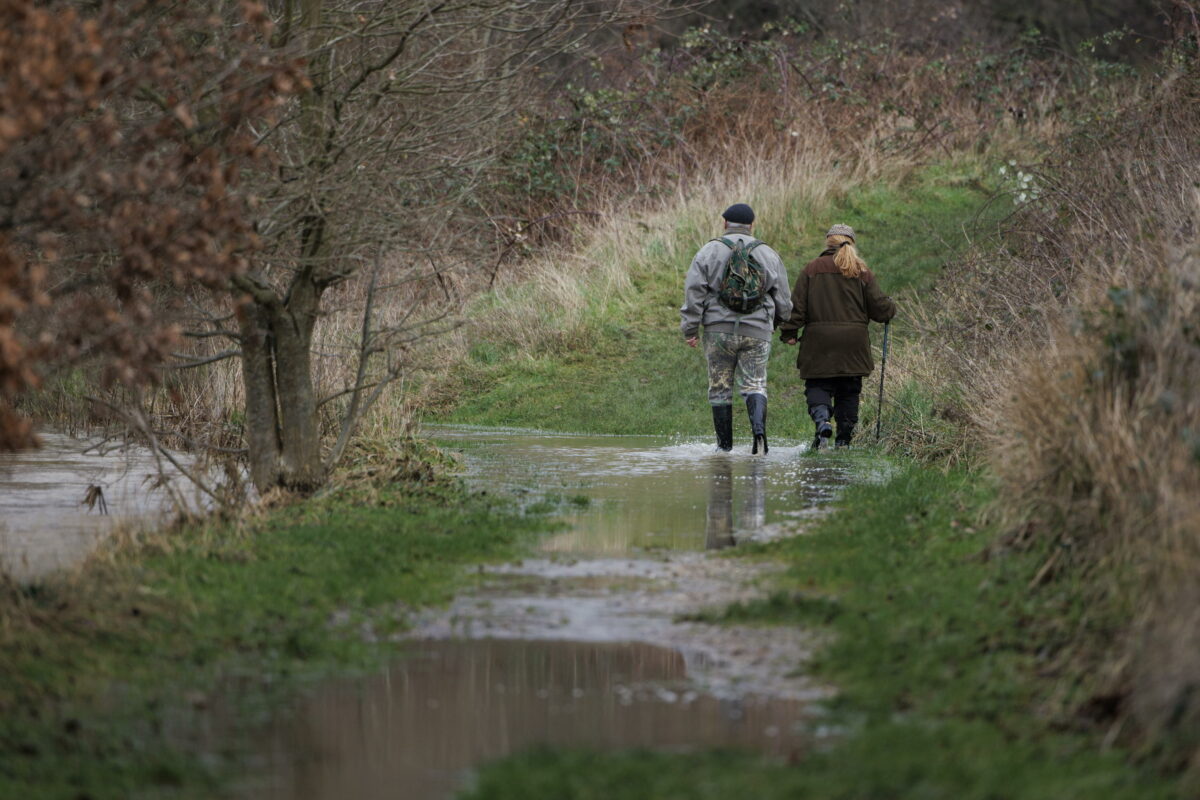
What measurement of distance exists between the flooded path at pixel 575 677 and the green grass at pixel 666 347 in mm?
7335

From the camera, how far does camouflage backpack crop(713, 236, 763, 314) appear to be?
43.8ft

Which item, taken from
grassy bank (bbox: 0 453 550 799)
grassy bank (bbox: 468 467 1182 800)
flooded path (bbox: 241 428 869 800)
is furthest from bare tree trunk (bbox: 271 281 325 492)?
grassy bank (bbox: 468 467 1182 800)

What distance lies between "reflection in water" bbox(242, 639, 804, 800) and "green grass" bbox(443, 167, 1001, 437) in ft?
30.9

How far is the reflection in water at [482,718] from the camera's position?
15.5ft

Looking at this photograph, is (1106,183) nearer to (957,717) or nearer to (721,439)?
(721,439)

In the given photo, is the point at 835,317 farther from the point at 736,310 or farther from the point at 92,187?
the point at 92,187

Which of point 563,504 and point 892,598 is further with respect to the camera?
point 563,504

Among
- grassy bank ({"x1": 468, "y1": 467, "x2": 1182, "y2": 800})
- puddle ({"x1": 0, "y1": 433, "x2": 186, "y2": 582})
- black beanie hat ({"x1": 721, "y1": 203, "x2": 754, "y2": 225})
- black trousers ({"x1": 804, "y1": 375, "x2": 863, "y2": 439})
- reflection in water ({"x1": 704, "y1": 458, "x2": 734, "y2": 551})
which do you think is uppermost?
black beanie hat ({"x1": 721, "y1": 203, "x2": 754, "y2": 225})

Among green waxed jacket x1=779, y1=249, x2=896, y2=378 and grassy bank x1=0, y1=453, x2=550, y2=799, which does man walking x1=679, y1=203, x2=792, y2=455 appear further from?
grassy bank x1=0, y1=453, x2=550, y2=799

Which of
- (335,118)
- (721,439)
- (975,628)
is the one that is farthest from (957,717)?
(721,439)

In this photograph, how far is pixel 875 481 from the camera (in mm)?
11266

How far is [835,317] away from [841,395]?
2.40ft

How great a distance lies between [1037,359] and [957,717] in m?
3.61

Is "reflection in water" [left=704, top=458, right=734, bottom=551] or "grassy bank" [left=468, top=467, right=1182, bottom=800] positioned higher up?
"reflection in water" [left=704, top=458, right=734, bottom=551]
